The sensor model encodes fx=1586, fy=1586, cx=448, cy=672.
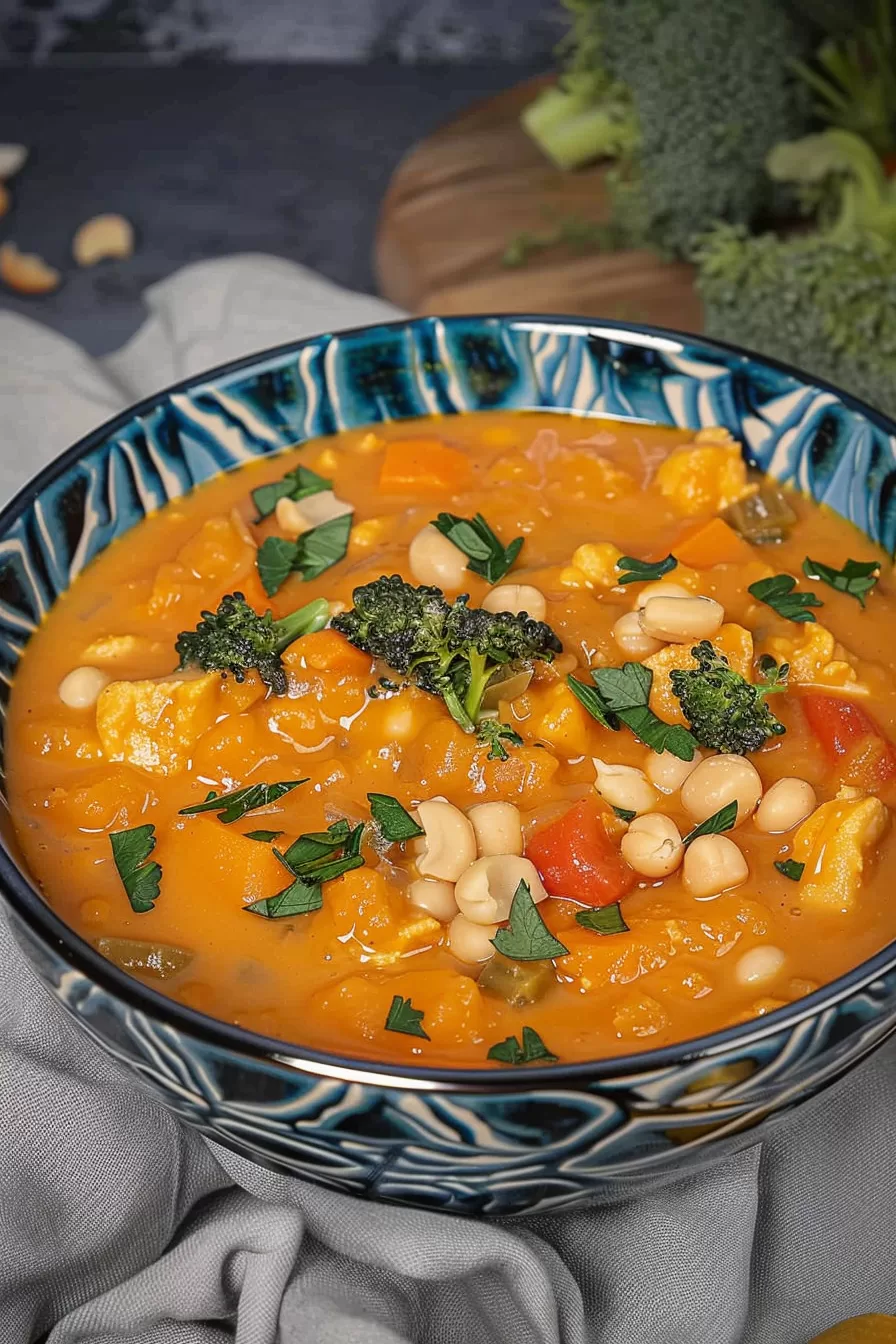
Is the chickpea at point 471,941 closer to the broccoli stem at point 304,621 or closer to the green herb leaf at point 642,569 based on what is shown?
the broccoli stem at point 304,621

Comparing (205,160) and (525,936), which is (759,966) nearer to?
(525,936)

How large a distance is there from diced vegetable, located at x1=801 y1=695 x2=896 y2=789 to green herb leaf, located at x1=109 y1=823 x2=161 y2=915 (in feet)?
4.09

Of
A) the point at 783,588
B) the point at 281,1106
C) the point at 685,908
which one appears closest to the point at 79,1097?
the point at 281,1106

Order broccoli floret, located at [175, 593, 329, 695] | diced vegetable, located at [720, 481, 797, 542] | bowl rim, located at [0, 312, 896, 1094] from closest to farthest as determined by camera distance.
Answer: bowl rim, located at [0, 312, 896, 1094] < broccoli floret, located at [175, 593, 329, 695] < diced vegetable, located at [720, 481, 797, 542]

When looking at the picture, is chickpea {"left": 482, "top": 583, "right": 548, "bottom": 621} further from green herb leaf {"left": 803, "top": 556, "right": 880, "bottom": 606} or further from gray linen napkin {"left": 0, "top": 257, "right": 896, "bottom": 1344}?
gray linen napkin {"left": 0, "top": 257, "right": 896, "bottom": 1344}

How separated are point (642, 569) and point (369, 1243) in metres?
1.42

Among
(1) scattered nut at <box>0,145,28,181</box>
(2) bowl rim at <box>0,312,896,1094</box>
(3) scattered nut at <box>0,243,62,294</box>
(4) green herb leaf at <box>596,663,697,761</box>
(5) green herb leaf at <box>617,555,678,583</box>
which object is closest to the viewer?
(2) bowl rim at <box>0,312,896,1094</box>

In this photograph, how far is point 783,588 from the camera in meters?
3.26

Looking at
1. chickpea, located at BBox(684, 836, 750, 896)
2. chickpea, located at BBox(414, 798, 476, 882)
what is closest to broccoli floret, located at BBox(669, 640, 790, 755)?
chickpea, located at BBox(684, 836, 750, 896)

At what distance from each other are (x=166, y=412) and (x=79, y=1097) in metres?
1.54

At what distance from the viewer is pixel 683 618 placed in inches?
117

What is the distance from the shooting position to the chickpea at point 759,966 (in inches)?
101

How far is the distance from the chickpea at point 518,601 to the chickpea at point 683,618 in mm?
218

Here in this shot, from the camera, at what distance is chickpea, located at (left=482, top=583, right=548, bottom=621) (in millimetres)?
3111
